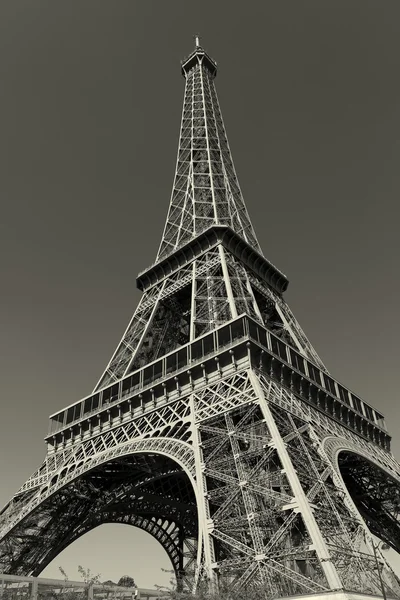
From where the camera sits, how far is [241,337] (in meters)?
30.0

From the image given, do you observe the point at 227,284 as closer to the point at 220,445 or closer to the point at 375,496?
the point at 220,445

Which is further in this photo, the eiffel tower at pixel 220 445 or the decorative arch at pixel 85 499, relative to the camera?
the decorative arch at pixel 85 499

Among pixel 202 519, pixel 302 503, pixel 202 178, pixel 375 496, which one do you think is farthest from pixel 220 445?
pixel 202 178

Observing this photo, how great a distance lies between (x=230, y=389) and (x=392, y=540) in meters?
23.6

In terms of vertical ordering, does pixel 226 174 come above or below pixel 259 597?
above

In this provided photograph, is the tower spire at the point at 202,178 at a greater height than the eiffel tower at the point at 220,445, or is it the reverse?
the tower spire at the point at 202,178

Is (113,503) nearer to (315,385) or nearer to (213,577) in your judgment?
(315,385)

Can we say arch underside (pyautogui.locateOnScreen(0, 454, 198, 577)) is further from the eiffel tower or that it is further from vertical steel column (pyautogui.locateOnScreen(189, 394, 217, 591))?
vertical steel column (pyautogui.locateOnScreen(189, 394, 217, 591))

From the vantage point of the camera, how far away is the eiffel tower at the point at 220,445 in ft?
67.6

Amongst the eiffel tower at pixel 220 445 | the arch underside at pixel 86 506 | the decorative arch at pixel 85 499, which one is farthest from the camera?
the arch underside at pixel 86 506

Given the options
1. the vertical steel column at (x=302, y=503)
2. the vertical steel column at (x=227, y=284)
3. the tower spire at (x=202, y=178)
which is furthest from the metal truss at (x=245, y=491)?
the tower spire at (x=202, y=178)

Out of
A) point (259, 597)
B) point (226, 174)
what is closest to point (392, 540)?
point (259, 597)

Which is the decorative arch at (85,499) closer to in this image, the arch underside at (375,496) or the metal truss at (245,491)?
the metal truss at (245,491)

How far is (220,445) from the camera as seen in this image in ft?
82.2
